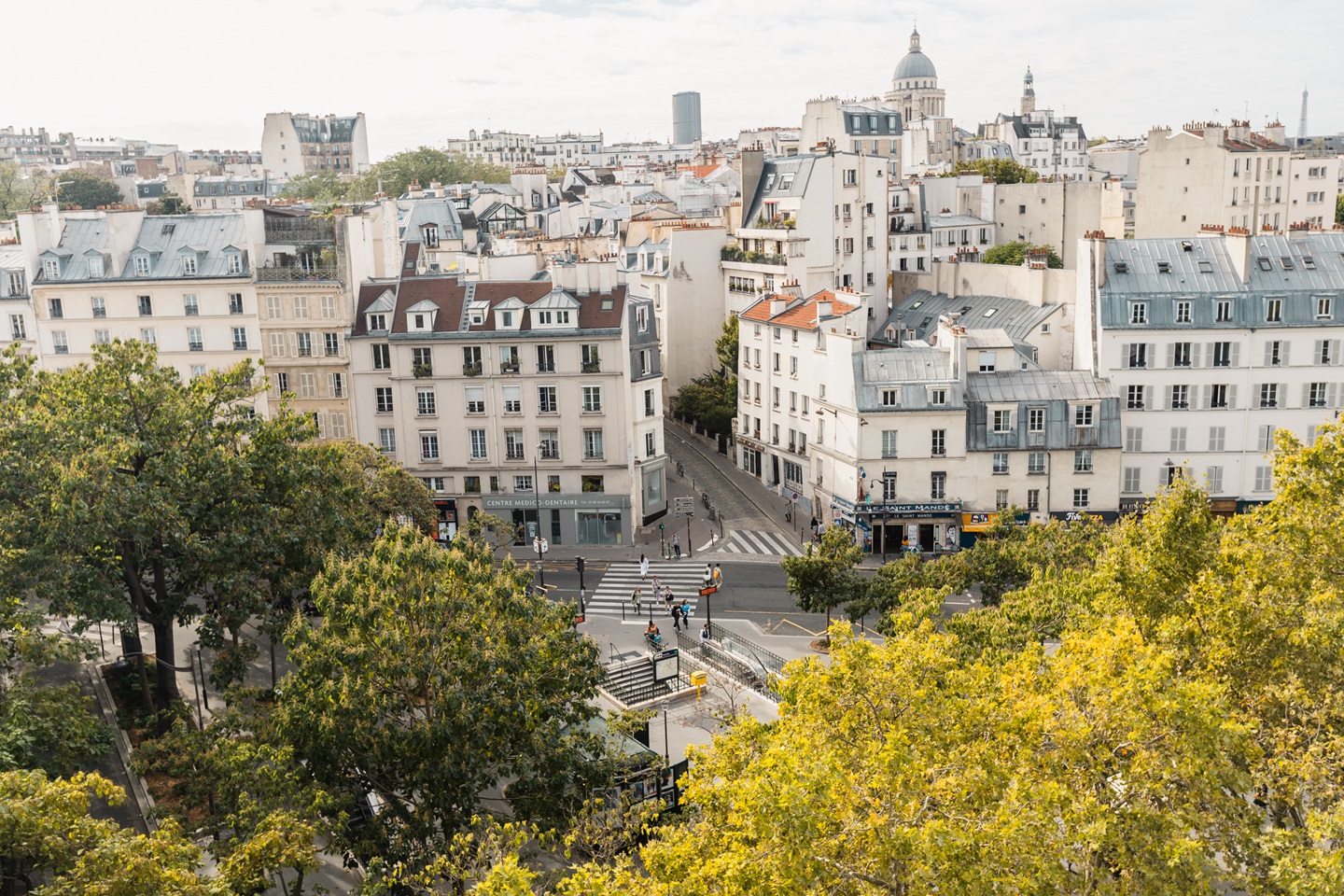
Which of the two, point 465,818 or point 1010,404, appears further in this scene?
point 1010,404

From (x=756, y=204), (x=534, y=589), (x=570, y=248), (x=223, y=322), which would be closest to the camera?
(x=534, y=589)

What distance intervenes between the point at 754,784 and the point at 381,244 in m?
57.7

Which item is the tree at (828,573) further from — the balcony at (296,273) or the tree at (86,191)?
the tree at (86,191)

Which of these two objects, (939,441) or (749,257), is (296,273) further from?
(939,441)

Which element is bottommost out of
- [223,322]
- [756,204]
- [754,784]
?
[754,784]

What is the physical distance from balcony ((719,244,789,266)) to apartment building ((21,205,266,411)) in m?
33.0

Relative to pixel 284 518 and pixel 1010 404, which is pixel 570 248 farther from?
pixel 284 518

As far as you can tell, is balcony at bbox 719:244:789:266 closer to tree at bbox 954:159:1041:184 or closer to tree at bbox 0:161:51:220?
tree at bbox 954:159:1041:184

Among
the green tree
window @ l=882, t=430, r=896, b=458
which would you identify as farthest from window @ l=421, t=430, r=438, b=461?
the green tree

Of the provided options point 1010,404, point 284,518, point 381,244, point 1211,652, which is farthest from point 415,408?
point 1211,652

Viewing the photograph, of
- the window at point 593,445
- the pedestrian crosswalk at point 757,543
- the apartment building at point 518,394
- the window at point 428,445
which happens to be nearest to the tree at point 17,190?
the apartment building at point 518,394

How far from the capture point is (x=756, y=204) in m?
87.5

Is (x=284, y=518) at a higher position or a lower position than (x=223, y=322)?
lower

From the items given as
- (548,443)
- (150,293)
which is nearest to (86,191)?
(150,293)
